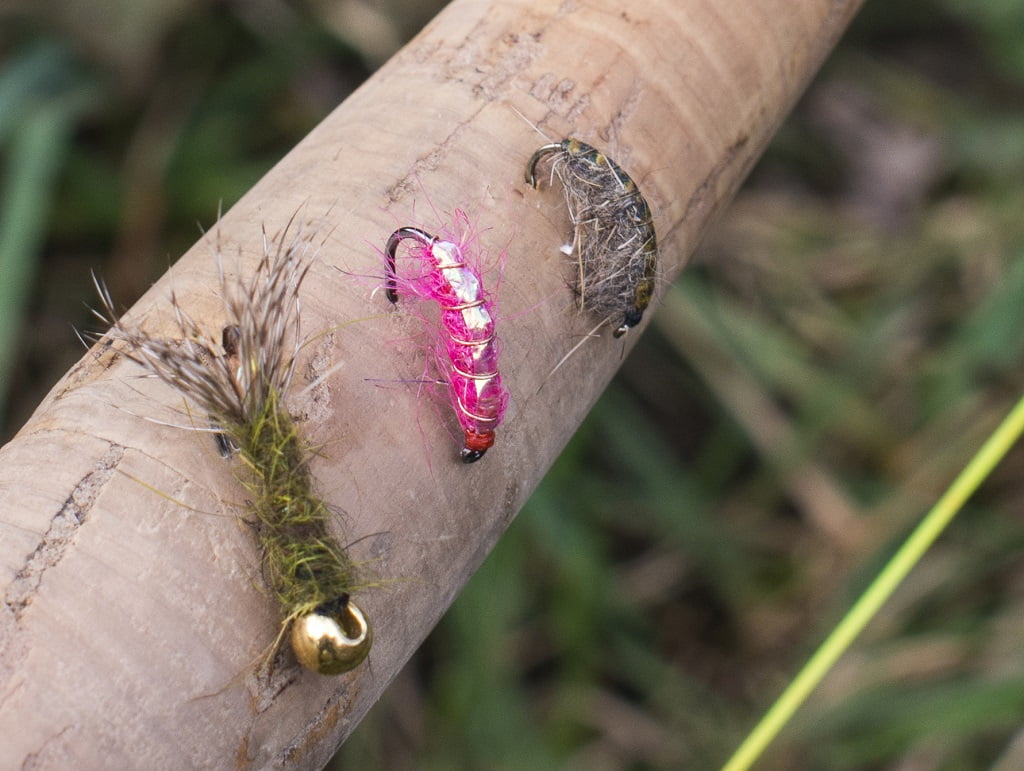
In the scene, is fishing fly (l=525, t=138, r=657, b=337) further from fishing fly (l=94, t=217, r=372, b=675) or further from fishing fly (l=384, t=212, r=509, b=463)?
fishing fly (l=94, t=217, r=372, b=675)

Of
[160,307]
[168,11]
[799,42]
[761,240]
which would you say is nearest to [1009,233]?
[761,240]

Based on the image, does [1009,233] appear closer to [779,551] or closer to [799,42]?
Answer: [779,551]

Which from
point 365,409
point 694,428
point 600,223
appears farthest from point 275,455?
point 694,428

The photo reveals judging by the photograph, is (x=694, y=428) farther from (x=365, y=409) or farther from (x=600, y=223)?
(x=365, y=409)

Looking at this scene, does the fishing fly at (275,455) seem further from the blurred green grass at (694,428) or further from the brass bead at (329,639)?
the blurred green grass at (694,428)

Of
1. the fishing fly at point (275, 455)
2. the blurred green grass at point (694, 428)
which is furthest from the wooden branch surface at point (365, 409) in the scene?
the blurred green grass at point (694, 428)

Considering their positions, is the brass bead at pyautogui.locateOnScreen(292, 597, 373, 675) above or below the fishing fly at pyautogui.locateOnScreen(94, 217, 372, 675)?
below

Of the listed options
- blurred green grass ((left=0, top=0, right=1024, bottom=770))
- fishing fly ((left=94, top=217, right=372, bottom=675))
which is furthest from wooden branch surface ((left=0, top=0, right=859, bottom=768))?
blurred green grass ((left=0, top=0, right=1024, bottom=770))
